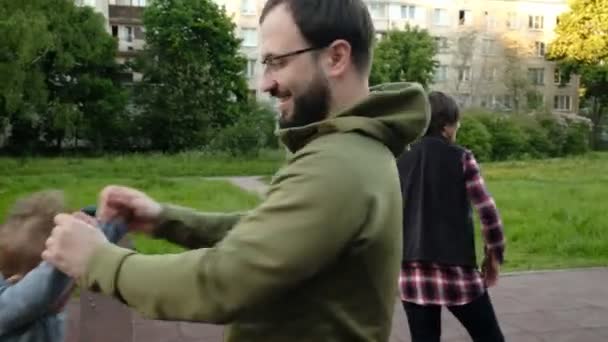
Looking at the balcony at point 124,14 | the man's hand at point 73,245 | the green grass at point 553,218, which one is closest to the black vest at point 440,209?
the man's hand at point 73,245

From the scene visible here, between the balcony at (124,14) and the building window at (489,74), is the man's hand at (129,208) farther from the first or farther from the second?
the building window at (489,74)

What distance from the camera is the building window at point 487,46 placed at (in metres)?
51.4

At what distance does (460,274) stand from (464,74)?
50482mm

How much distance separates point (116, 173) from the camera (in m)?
24.3

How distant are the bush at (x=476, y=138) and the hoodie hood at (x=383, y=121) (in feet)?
99.8

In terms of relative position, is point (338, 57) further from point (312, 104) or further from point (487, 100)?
point (487, 100)

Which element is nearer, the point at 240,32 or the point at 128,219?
the point at 128,219

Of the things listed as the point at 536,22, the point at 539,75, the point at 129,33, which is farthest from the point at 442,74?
the point at 129,33

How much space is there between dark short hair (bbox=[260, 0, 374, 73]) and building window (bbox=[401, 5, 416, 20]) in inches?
2335

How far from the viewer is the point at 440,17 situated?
198 ft

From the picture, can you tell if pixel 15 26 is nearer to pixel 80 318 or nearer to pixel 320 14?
pixel 80 318

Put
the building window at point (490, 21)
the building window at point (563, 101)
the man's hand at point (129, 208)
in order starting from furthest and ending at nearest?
the building window at point (563, 101) < the building window at point (490, 21) < the man's hand at point (129, 208)

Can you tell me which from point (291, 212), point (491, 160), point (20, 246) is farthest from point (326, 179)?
point (491, 160)

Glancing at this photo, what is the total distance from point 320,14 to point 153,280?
0.60m
